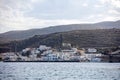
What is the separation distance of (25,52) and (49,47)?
1351 centimetres

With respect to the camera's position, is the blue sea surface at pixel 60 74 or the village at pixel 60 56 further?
the village at pixel 60 56

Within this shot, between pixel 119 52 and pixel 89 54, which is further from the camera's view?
pixel 89 54

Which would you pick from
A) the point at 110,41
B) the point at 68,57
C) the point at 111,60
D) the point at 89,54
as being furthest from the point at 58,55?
the point at 110,41

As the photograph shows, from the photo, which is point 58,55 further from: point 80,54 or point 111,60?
point 111,60

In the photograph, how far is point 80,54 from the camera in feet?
516

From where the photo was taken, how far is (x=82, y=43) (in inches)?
7397

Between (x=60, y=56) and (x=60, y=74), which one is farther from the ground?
(x=60, y=74)

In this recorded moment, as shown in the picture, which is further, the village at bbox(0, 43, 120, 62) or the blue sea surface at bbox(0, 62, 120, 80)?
the village at bbox(0, 43, 120, 62)

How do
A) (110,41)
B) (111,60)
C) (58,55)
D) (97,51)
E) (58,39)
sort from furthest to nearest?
(58,39), (110,41), (97,51), (58,55), (111,60)

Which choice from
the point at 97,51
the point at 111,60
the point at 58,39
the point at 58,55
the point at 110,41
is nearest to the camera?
the point at 111,60

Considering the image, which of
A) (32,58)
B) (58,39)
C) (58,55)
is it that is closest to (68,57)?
(58,55)

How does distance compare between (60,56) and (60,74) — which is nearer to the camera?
(60,74)

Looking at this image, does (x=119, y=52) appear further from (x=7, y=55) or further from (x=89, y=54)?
(x=7, y=55)

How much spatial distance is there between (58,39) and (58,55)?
4488cm
